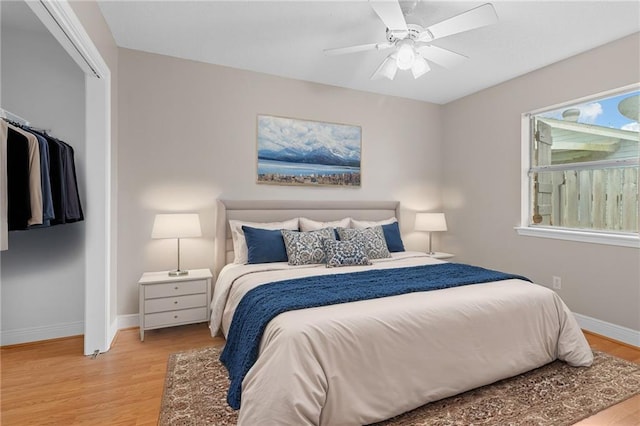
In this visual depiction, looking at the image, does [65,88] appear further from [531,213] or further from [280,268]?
[531,213]

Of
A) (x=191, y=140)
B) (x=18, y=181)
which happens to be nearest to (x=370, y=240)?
(x=191, y=140)

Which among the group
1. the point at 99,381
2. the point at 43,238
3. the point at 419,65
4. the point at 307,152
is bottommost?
the point at 99,381

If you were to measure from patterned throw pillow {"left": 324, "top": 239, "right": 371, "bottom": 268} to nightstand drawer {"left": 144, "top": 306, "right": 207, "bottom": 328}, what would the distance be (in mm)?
1228

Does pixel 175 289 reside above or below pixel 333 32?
below

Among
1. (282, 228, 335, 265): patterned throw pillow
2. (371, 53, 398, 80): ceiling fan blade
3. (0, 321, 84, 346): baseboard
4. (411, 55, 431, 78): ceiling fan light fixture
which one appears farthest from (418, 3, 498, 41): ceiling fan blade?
(0, 321, 84, 346): baseboard

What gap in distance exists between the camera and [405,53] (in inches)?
98.7

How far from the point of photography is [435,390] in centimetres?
188

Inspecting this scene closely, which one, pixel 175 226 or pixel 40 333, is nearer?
pixel 40 333

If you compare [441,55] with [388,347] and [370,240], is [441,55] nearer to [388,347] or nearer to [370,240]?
[370,240]

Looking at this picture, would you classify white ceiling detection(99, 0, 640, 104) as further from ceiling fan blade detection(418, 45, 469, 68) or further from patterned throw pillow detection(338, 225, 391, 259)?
patterned throw pillow detection(338, 225, 391, 259)

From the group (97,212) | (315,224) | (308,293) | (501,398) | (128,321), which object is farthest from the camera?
(315,224)

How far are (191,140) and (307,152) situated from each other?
4.18 ft

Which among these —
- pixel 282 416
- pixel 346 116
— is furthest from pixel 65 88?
pixel 282 416

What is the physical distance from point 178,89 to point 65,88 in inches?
36.4
